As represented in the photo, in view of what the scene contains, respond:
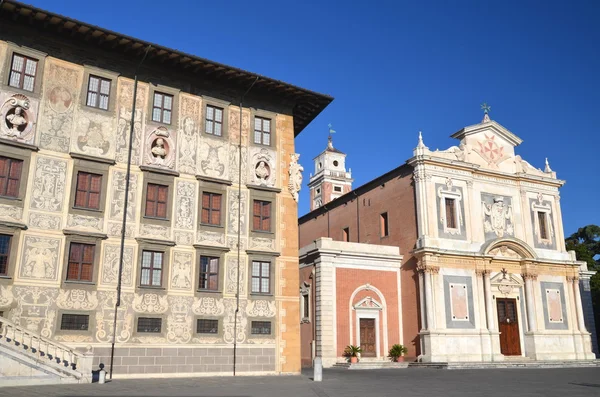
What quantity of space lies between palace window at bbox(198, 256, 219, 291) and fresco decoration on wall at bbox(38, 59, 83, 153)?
711 centimetres

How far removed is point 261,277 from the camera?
24.2 meters

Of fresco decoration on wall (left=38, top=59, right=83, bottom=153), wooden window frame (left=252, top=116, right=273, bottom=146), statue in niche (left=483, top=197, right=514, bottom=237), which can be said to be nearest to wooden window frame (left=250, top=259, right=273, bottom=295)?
wooden window frame (left=252, top=116, right=273, bottom=146)

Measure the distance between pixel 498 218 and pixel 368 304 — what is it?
39.3 feet

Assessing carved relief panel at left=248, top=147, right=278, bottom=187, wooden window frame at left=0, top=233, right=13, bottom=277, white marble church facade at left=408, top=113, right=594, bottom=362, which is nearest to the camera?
wooden window frame at left=0, top=233, right=13, bottom=277

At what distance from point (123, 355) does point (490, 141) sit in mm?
31038

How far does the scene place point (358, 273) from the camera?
116ft

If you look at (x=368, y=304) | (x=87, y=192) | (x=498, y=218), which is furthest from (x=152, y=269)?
(x=498, y=218)

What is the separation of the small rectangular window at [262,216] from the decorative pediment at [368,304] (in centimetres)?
1229

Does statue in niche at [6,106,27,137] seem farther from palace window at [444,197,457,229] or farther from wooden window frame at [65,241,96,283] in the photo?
palace window at [444,197,457,229]

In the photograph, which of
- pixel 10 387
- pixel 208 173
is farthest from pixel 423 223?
pixel 10 387

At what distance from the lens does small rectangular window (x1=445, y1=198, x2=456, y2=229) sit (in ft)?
122

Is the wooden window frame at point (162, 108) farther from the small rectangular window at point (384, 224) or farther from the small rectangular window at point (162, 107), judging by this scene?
the small rectangular window at point (384, 224)

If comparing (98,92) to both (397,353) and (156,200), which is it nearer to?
(156,200)

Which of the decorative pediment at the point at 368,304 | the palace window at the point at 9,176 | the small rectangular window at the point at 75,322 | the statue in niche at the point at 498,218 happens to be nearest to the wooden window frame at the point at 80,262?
the small rectangular window at the point at 75,322
